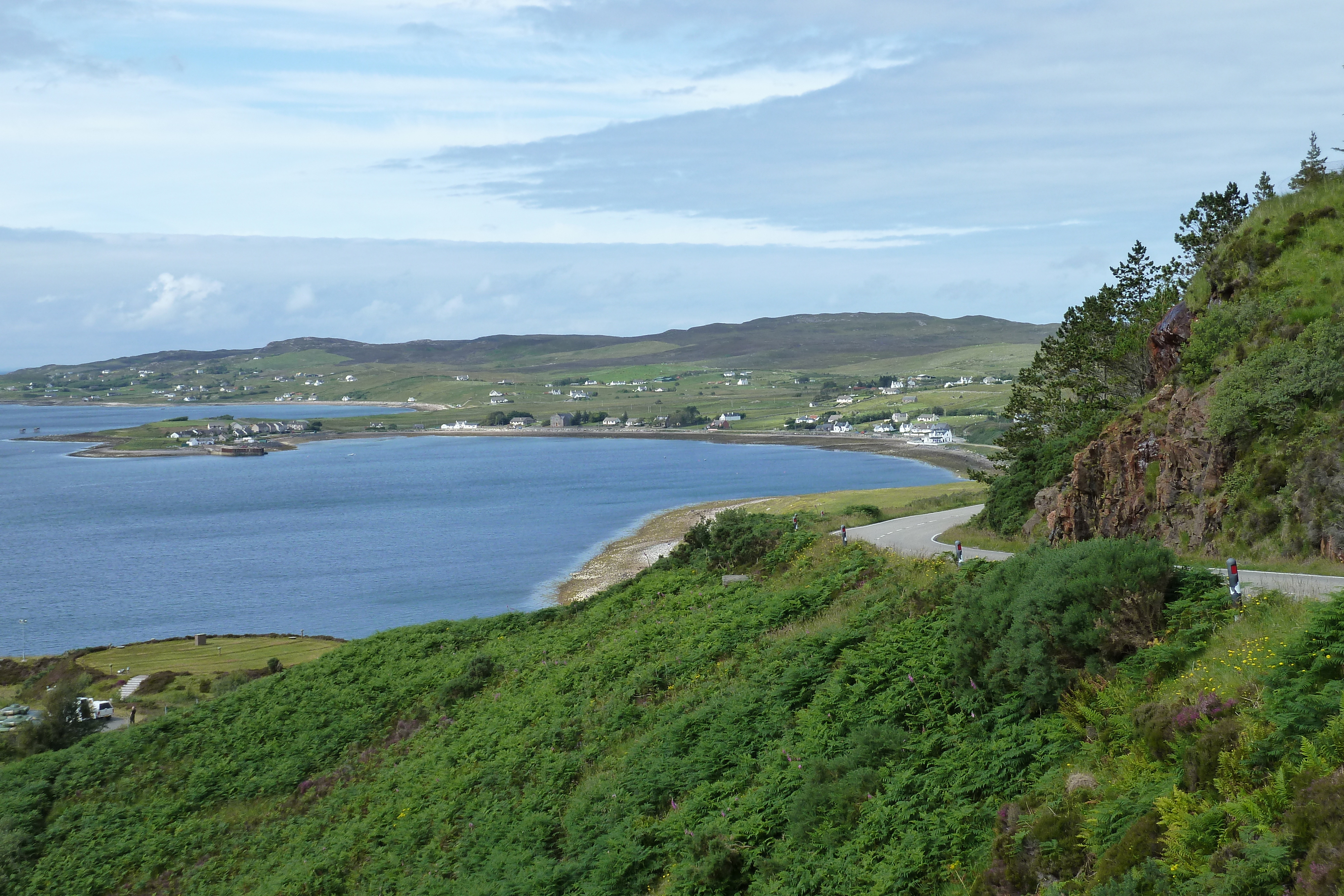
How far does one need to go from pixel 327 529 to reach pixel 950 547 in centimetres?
8383

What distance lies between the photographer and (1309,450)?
18984 millimetres

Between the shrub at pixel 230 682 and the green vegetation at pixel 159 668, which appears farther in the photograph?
the green vegetation at pixel 159 668

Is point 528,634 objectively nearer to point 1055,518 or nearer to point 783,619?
point 783,619

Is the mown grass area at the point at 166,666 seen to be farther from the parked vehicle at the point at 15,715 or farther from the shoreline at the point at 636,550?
the shoreline at the point at 636,550

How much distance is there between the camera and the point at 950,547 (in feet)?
92.2

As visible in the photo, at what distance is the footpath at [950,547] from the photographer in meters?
14.1

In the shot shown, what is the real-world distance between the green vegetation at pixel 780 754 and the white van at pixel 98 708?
27.4 feet

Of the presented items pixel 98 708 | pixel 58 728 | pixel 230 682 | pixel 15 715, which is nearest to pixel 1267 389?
pixel 58 728

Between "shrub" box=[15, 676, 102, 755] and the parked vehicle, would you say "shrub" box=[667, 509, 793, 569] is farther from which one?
the parked vehicle

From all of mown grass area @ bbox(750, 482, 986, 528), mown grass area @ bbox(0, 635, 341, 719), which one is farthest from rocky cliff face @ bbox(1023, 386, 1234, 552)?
mown grass area @ bbox(0, 635, 341, 719)

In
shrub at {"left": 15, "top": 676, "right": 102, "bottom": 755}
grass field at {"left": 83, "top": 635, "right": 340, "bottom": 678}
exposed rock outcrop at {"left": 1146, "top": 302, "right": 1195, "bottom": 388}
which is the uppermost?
exposed rock outcrop at {"left": 1146, "top": 302, "right": 1195, "bottom": 388}

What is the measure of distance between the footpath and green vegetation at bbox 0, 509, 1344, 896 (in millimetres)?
1818

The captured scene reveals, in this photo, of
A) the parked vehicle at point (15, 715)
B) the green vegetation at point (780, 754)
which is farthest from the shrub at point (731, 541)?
the parked vehicle at point (15, 715)

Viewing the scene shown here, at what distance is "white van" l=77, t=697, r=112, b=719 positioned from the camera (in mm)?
35719
